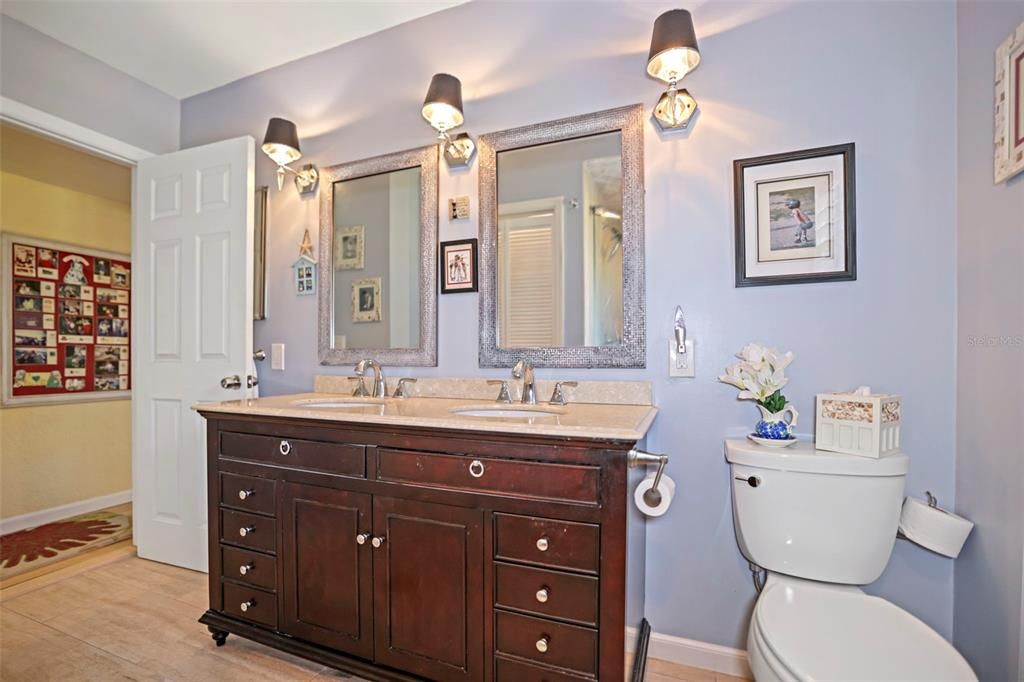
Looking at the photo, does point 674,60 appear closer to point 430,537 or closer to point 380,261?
point 380,261

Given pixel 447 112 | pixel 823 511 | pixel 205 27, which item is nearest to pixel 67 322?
pixel 205 27

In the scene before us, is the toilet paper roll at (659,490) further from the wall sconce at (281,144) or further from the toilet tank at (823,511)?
the wall sconce at (281,144)

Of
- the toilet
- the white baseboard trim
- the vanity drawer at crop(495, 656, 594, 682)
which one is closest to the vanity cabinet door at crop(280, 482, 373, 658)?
the vanity drawer at crop(495, 656, 594, 682)

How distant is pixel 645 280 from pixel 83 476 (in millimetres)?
3908

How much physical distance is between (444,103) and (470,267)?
0.63m

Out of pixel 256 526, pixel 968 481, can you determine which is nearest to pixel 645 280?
pixel 968 481

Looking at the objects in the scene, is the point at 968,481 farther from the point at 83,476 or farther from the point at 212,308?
the point at 83,476

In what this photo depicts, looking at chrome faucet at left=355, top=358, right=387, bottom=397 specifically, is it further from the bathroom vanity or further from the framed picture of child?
the framed picture of child

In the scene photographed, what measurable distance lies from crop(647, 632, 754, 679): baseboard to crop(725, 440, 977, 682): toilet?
1.30 feet

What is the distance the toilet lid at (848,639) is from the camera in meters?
0.91

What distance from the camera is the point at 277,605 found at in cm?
155

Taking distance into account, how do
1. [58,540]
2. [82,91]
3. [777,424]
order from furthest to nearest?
[58,540] < [82,91] < [777,424]

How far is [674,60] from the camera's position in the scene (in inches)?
58.7

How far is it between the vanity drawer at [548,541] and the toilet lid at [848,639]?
42cm
